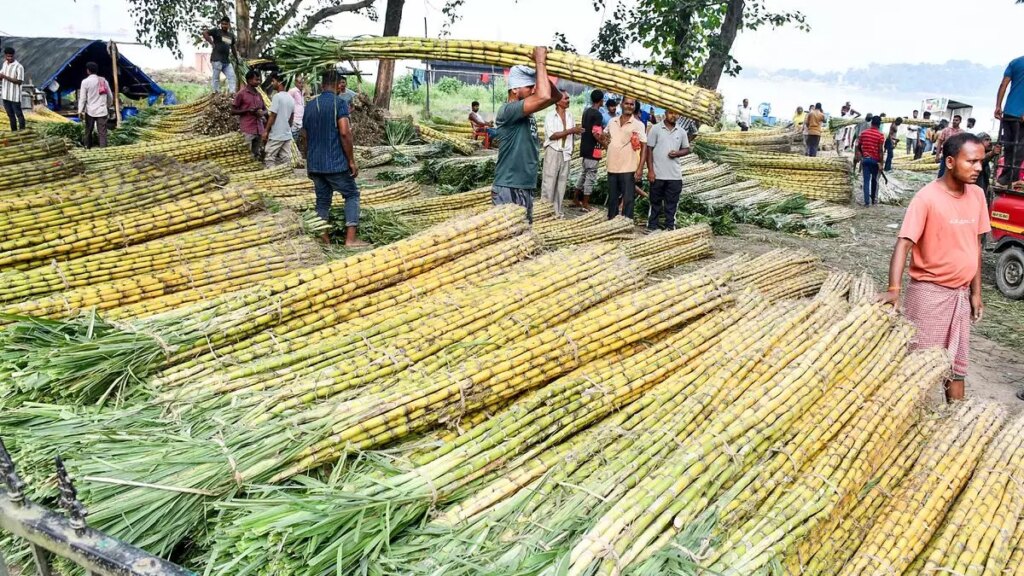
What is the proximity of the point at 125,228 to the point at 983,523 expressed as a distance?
15.9ft

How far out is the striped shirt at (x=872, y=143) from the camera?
43.8 feet

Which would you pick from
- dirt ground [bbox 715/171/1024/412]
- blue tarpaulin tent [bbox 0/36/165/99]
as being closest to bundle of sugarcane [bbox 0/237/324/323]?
dirt ground [bbox 715/171/1024/412]

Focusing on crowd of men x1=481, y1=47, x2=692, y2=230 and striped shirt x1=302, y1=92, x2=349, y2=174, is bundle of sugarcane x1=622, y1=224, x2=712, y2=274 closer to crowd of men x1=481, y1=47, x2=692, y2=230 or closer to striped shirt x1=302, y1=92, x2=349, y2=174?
crowd of men x1=481, y1=47, x2=692, y2=230

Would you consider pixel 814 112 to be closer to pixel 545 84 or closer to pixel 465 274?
pixel 545 84

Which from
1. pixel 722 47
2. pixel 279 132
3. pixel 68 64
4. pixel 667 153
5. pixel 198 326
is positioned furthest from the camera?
pixel 68 64

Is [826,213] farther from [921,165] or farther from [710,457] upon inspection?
[921,165]

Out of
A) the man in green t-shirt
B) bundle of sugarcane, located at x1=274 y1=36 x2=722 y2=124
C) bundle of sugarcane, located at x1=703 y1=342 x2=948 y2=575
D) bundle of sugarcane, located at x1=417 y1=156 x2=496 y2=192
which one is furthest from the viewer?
bundle of sugarcane, located at x1=417 y1=156 x2=496 y2=192

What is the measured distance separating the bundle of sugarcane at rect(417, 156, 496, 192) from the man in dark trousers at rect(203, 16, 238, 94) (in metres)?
5.35

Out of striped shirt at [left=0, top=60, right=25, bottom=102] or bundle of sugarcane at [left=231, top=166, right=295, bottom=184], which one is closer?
bundle of sugarcane at [left=231, top=166, right=295, bottom=184]

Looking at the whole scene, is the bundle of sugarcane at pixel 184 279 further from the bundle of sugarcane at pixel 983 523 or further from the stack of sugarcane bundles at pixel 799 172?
the stack of sugarcane bundles at pixel 799 172

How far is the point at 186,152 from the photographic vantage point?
9.65 metres

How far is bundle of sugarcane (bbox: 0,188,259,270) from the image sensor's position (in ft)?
14.2

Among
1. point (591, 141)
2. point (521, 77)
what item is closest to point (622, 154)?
point (591, 141)

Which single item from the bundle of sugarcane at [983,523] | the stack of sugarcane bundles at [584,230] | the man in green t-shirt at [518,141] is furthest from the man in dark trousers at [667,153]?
the bundle of sugarcane at [983,523]
